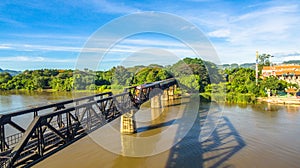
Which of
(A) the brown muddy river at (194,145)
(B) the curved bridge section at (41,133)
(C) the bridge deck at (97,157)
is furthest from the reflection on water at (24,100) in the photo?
(B) the curved bridge section at (41,133)

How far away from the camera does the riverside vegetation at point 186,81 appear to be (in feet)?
106

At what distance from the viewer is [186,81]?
39.0 meters

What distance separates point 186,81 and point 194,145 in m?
26.1

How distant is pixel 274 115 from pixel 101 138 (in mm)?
15449

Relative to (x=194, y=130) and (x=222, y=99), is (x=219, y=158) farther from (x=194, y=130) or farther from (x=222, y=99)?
(x=222, y=99)

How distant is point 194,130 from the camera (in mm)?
16734

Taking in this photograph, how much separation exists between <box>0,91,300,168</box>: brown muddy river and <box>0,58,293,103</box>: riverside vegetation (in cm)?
1205

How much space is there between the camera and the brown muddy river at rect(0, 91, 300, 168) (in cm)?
1128

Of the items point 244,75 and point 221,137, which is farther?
point 244,75

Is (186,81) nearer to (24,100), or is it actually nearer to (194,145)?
(24,100)

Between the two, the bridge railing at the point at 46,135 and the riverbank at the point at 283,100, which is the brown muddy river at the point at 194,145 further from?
the riverbank at the point at 283,100

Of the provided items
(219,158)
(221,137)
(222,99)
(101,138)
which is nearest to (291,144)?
(221,137)

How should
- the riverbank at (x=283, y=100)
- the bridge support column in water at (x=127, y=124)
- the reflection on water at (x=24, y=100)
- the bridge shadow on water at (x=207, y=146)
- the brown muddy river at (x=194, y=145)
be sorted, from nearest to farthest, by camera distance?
the bridge shadow on water at (x=207, y=146) < the brown muddy river at (x=194, y=145) < the bridge support column in water at (x=127, y=124) < the reflection on water at (x=24, y=100) < the riverbank at (x=283, y=100)

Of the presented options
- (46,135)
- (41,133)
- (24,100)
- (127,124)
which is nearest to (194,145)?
(127,124)
